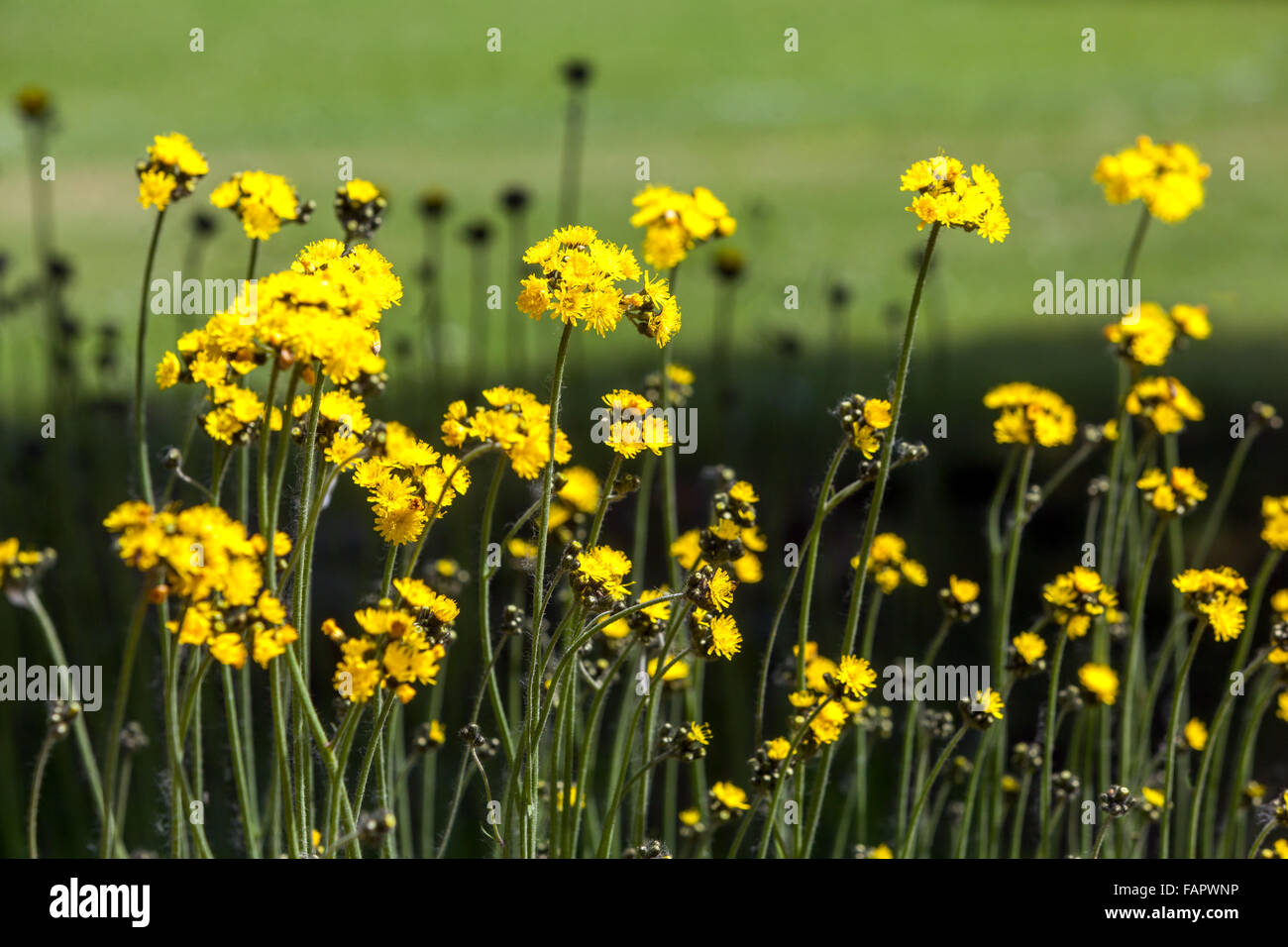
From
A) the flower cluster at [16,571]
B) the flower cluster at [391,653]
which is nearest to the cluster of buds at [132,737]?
the flower cluster at [16,571]

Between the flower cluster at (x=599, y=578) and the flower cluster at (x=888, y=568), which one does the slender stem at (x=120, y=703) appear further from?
the flower cluster at (x=888, y=568)

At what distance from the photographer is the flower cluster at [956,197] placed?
3.49 ft

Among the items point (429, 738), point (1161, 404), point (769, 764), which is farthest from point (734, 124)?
point (769, 764)

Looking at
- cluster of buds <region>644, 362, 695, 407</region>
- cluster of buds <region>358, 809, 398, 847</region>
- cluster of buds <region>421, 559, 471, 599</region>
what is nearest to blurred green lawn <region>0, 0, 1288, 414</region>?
cluster of buds <region>644, 362, 695, 407</region>

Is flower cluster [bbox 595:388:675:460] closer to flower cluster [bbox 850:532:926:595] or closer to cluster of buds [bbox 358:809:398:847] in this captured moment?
cluster of buds [bbox 358:809:398:847]

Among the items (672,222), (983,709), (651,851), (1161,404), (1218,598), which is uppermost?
(672,222)

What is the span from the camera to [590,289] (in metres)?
1.03

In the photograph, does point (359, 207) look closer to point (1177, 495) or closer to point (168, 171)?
point (168, 171)

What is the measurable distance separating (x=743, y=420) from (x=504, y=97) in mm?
5935

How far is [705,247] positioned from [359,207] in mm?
4152

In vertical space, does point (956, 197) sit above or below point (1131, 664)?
above

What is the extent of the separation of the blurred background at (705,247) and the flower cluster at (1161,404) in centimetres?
39

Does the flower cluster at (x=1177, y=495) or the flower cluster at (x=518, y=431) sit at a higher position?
the flower cluster at (x=518, y=431)

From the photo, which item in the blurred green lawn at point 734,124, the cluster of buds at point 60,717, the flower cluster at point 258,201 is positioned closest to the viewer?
the flower cluster at point 258,201
